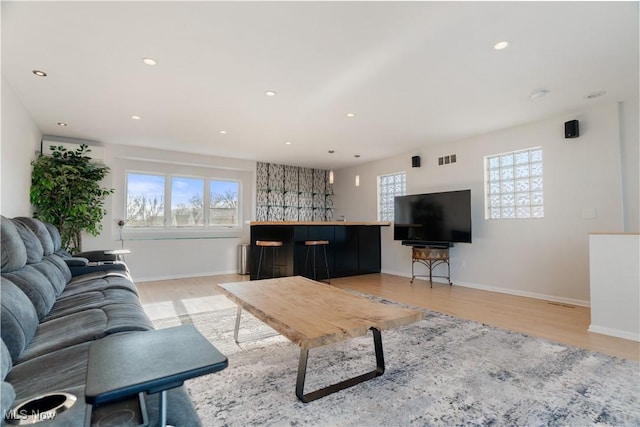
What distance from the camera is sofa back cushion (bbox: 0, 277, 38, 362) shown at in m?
1.36

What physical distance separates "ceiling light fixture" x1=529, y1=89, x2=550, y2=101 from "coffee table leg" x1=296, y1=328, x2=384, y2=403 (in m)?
3.14

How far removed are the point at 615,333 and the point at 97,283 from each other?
4764mm

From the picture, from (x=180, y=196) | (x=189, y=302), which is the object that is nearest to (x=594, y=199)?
(x=189, y=302)

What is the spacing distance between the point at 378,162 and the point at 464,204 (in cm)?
242

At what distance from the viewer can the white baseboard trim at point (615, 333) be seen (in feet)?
9.25

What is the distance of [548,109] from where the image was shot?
12.7 feet

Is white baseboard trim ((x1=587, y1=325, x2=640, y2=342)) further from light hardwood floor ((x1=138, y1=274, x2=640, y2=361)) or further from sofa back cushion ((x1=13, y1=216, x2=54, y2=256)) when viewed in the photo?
sofa back cushion ((x1=13, y1=216, x2=54, y2=256))

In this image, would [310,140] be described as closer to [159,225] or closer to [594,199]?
[159,225]

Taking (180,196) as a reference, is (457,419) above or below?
below

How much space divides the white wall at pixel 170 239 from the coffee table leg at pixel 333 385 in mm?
4516

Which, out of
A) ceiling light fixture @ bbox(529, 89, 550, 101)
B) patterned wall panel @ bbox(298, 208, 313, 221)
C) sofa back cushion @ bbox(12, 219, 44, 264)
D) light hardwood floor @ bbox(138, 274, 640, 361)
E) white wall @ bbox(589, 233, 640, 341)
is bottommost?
light hardwood floor @ bbox(138, 274, 640, 361)

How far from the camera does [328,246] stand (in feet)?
19.0

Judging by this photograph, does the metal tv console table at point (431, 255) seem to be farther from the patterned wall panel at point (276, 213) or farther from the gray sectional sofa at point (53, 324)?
the gray sectional sofa at point (53, 324)

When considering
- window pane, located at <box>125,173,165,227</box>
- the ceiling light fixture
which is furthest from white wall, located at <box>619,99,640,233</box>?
window pane, located at <box>125,173,165,227</box>
